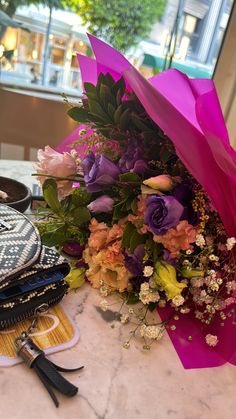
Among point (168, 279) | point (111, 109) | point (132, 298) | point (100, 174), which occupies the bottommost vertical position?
point (132, 298)

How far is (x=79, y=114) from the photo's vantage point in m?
0.68

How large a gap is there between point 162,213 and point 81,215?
0.63 ft

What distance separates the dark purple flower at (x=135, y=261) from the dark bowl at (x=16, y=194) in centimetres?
29

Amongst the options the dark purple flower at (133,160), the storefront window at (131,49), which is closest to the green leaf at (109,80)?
the dark purple flower at (133,160)

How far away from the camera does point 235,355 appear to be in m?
0.57

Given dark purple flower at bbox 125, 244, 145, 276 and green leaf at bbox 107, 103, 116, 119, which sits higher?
green leaf at bbox 107, 103, 116, 119

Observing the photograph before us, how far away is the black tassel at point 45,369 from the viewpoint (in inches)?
18.0

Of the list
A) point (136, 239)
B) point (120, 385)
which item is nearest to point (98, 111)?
point (136, 239)

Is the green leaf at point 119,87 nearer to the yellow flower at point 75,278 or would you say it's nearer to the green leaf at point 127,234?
the green leaf at point 127,234

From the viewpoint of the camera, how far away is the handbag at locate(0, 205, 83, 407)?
48 centimetres

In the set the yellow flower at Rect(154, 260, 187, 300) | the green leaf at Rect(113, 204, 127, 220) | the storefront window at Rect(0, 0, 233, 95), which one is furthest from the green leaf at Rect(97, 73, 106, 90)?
the storefront window at Rect(0, 0, 233, 95)

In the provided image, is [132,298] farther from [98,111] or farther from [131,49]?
[131,49]

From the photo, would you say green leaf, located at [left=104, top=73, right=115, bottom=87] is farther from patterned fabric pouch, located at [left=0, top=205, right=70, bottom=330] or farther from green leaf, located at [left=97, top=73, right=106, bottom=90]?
patterned fabric pouch, located at [left=0, top=205, right=70, bottom=330]

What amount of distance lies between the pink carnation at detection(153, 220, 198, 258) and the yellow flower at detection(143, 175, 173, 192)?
0.06 meters
